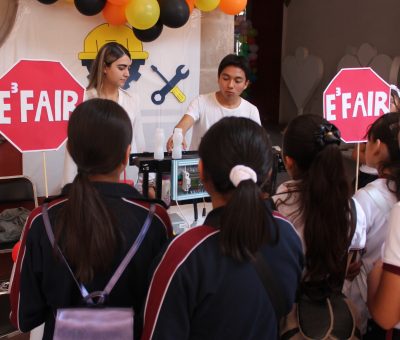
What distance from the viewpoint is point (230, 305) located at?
920 millimetres

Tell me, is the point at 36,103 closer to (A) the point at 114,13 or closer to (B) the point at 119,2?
(B) the point at 119,2

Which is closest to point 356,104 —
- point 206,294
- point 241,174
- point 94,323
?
point 241,174

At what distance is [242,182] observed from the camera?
879mm

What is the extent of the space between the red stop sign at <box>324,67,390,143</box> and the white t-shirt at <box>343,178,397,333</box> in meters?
0.58

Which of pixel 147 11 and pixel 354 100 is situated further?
pixel 147 11

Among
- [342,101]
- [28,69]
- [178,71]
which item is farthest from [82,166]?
[178,71]

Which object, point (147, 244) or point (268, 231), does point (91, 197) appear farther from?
point (268, 231)

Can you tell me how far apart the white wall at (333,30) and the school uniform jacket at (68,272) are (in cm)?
548

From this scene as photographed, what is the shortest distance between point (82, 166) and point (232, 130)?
1.17ft

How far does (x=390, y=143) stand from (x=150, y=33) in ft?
7.53

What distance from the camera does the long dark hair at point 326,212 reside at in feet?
3.96

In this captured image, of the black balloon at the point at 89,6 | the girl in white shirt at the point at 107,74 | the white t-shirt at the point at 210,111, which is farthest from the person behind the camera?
the black balloon at the point at 89,6

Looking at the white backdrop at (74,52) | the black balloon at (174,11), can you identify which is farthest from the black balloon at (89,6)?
the black balloon at (174,11)

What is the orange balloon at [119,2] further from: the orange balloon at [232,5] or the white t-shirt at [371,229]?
the white t-shirt at [371,229]
